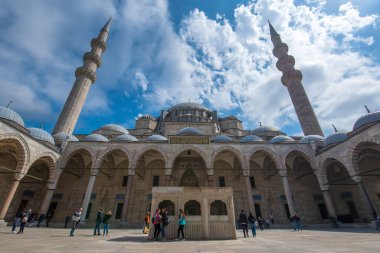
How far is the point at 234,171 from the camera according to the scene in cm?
2002

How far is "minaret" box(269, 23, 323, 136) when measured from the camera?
22391 millimetres

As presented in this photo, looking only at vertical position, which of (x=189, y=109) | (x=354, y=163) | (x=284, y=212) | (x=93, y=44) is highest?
(x=93, y=44)

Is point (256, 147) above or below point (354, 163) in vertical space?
above

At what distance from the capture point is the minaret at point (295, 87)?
22.4 metres

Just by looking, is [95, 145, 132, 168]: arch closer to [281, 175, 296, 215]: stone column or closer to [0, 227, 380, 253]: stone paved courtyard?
[0, 227, 380, 253]: stone paved courtyard

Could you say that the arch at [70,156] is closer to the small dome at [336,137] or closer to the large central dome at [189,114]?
the large central dome at [189,114]

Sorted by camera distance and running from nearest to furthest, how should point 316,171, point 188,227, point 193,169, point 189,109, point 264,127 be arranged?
point 188,227
point 316,171
point 193,169
point 264,127
point 189,109

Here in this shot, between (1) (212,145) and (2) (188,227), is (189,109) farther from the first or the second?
(2) (188,227)

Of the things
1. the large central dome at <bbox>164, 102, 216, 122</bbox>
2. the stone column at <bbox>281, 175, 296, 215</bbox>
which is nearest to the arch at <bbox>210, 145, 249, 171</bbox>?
the stone column at <bbox>281, 175, 296, 215</bbox>

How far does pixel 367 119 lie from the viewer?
15531 mm

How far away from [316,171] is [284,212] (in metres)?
5.03

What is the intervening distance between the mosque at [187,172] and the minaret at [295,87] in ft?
0.72

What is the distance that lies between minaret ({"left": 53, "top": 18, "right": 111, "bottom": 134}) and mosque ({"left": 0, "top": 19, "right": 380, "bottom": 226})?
0.52ft

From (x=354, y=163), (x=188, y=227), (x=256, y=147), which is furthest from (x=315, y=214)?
(x=188, y=227)
